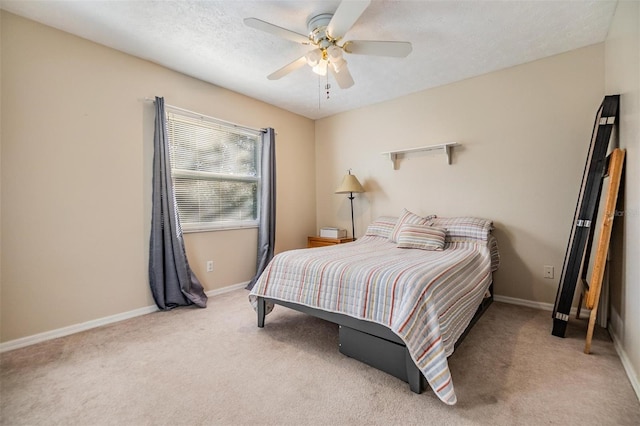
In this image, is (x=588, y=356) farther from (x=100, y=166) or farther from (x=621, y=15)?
(x=100, y=166)

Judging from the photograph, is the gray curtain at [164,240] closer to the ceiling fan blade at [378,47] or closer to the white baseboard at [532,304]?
→ the ceiling fan blade at [378,47]

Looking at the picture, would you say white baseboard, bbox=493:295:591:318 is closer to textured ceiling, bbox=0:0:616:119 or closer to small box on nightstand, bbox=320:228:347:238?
small box on nightstand, bbox=320:228:347:238

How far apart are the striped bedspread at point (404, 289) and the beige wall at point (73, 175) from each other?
54.1 inches

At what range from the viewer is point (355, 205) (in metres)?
4.17

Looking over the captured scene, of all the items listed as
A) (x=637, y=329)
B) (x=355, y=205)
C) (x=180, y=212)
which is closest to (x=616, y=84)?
(x=637, y=329)

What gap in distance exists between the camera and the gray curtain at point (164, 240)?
9.03ft

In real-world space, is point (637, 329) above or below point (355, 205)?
below

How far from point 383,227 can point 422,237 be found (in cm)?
72

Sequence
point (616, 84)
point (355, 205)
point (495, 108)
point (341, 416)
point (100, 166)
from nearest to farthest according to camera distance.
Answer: point (341, 416) < point (616, 84) < point (100, 166) < point (495, 108) < point (355, 205)

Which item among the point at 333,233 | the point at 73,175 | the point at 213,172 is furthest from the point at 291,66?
the point at 333,233

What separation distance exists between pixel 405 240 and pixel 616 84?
197cm

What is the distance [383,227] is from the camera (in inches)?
136

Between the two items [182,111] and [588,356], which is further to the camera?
[182,111]

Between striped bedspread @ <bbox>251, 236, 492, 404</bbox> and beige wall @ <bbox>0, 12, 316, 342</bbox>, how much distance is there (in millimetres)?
1375
